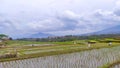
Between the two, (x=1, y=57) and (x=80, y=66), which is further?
(x=1, y=57)

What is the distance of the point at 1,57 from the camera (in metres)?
26.0

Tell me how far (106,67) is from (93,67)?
0.98 meters

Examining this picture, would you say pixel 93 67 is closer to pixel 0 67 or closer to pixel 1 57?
pixel 0 67

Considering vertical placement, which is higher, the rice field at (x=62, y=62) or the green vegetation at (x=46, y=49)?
the green vegetation at (x=46, y=49)

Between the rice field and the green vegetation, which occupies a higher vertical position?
the green vegetation

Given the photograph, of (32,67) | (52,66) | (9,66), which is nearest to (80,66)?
(52,66)

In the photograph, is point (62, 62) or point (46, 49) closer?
point (62, 62)

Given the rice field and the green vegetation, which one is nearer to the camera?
the rice field

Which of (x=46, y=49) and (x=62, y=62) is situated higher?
(x=46, y=49)

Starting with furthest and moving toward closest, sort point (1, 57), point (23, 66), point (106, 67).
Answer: point (1, 57) → point (23, 66) → point (106, 67)

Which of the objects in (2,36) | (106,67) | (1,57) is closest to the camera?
(106,67)

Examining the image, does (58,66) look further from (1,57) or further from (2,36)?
(2,36)

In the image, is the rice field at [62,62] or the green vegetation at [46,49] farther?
the green vegetation at [46,49]

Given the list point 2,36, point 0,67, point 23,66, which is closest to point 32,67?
point 23,66
